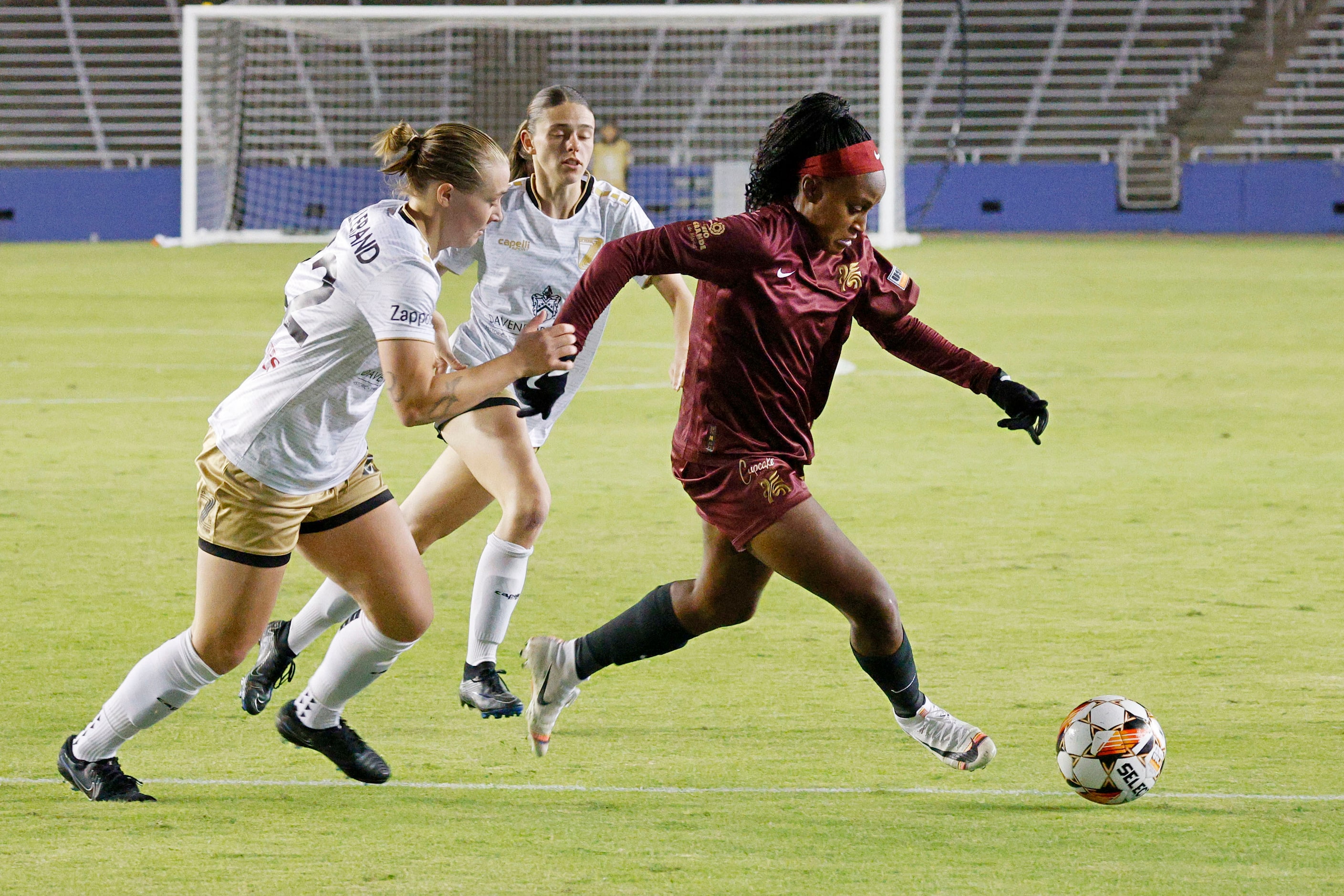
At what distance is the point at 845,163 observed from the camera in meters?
4.61

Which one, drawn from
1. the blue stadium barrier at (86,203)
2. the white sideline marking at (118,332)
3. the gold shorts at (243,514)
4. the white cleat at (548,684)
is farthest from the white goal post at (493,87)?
the gold shorts at (243,514)

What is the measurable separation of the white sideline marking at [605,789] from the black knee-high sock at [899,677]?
0.78ft

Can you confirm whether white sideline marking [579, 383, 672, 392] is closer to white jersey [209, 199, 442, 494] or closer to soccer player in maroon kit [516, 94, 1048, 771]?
soccer player in maroon kit [516, 94, 1048, 771]

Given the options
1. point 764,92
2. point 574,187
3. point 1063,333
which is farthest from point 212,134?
point 574,187

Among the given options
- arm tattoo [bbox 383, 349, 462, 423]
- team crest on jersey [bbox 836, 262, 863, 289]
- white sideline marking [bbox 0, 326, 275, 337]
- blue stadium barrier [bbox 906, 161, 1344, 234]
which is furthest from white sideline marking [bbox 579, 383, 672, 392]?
blue stadium barrier [bbox 906, 161, 1344, 234]

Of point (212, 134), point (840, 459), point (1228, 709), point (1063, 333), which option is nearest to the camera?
point (1228, 709)

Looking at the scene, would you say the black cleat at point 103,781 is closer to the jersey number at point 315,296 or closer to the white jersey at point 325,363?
the white jersey at point 325,363

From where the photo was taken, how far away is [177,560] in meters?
7.66

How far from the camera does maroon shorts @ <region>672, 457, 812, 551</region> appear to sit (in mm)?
4656

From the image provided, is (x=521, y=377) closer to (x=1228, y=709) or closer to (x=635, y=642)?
(x=635, y=642)

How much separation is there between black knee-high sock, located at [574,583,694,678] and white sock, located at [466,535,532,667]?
50 centimetres

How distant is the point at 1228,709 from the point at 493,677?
2.32m

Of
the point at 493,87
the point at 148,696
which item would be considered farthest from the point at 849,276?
the point at 493,87

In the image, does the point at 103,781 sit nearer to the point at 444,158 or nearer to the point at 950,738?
the point at 444,158
